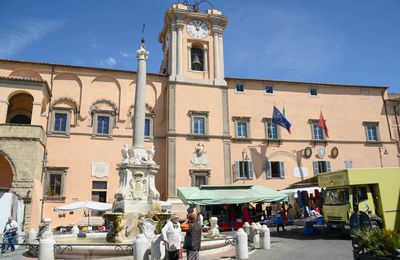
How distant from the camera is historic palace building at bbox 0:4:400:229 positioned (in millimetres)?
23062

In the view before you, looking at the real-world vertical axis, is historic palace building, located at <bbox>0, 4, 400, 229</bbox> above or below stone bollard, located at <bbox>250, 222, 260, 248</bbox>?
above

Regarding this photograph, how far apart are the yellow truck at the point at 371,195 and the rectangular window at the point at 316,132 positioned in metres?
15.1

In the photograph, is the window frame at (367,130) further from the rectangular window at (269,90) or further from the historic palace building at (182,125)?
the rectangular window at (269,90)

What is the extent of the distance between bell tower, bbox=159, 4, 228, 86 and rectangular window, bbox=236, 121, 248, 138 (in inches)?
142

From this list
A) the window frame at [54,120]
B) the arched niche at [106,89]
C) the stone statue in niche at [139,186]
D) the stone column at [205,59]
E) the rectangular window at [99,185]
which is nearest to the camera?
the stone statue in niche at [139,186]

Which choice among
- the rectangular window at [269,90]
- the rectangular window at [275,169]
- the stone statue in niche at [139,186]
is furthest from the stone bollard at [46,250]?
the rectangular window at [269,90]

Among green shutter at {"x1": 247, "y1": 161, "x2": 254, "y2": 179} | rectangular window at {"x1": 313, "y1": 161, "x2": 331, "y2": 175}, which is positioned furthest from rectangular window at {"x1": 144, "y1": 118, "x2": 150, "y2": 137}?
rectangular window at {"x1": 313, "y1": 161, "x2": 331, "y2": 175}

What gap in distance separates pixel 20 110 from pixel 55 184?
723 centimetres

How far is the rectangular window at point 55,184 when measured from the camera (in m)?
23.7

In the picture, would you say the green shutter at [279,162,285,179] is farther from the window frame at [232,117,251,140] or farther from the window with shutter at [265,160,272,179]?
the window frame at [232,117,251,140]

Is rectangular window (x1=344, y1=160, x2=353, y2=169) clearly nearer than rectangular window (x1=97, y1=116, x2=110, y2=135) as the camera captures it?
No

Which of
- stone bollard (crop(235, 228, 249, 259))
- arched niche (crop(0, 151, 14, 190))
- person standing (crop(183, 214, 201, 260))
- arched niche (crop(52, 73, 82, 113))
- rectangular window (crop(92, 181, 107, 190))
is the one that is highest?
arched niche (crop(52, 73, 82, 113))

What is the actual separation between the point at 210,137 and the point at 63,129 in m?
11.1

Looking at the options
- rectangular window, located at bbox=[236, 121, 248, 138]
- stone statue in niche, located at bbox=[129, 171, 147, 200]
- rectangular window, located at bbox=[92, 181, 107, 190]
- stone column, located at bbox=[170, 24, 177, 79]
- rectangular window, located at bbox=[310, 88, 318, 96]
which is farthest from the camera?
rectangular window, located at bbox=[310, 88, 318, 96]
